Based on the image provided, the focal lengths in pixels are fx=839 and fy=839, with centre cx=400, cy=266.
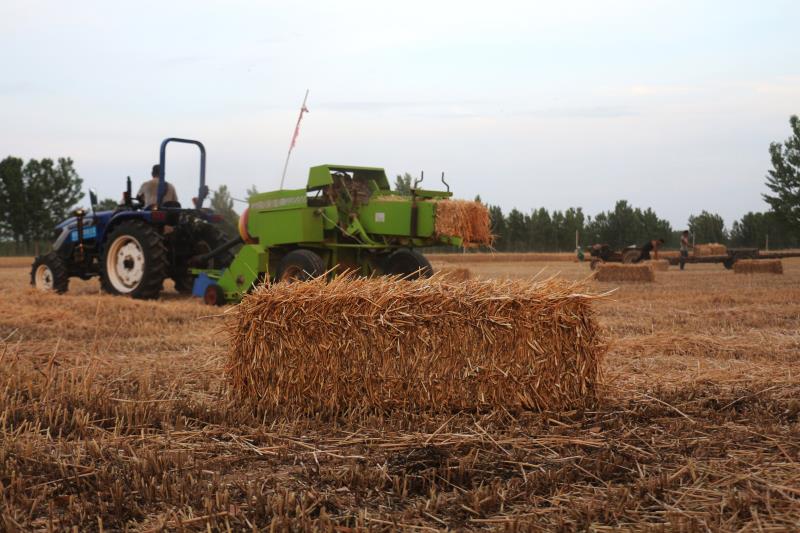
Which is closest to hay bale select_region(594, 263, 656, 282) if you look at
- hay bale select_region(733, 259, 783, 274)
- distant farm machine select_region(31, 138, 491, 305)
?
hay bale select_region(733, 259, 783, 274)

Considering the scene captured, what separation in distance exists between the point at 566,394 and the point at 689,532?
207 centimetres

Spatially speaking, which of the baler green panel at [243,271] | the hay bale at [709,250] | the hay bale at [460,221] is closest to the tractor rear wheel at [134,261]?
the baler green panel at [243,271]

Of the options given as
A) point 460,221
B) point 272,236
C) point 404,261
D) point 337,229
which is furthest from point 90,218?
point 460,221

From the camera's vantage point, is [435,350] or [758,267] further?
[758,267]

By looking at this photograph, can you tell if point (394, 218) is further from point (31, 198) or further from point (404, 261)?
point (31, 198)

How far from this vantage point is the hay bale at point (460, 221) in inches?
393

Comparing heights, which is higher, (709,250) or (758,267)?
(709,250)

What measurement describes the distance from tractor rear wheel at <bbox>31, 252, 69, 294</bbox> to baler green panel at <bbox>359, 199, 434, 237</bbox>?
630 cm

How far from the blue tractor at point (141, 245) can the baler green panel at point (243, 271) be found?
0.86 metres

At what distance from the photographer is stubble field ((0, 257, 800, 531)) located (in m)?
3.09

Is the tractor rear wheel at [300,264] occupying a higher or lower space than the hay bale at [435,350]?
higher

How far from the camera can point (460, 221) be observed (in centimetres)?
999

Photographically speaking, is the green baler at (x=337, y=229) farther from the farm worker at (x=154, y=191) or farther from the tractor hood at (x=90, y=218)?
the tractor hood at (x=90, y=218)

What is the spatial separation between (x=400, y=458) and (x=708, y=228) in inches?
2370
